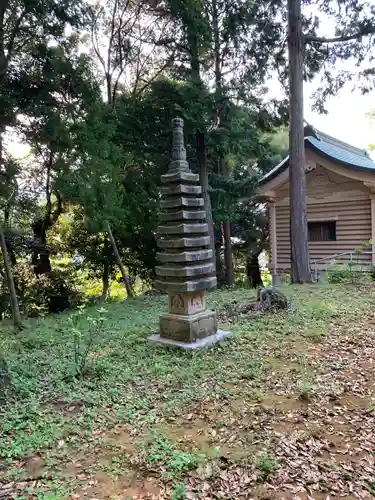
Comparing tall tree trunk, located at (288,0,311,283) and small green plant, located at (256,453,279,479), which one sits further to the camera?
tall tree trunk, located at (288,0,311,283)

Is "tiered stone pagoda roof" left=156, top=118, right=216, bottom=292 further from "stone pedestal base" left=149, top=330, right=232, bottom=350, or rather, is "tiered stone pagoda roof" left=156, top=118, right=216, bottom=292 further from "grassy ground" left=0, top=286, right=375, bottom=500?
"grassy ground" left=0, top=286, right=375, bottom=500

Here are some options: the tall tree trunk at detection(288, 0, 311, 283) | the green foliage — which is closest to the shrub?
the tall tree trunk at detection(288, 0, 311, 283)

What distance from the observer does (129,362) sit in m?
4.60

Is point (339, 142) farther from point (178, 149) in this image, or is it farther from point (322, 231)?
point (178, 149)

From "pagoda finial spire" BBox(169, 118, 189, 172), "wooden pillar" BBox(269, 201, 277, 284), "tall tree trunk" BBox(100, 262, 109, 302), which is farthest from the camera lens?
"wooden pillar" BBox(269, 201, 277, 284)

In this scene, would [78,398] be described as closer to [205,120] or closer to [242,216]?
[205,120]

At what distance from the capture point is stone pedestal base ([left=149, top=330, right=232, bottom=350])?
4.92m

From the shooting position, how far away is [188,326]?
5.02 m

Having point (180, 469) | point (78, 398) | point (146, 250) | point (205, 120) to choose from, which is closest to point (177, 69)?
point (205, 120)

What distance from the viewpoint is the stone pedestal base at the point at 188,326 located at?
5.04 metres

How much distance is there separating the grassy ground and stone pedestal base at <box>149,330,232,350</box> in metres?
0.12

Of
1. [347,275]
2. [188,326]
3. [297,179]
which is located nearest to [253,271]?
[347,275]

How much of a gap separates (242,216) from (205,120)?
22.5 ft

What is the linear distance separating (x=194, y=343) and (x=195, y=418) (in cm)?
173
